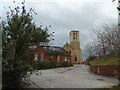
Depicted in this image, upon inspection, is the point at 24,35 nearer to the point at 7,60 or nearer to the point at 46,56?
the point at 7,60

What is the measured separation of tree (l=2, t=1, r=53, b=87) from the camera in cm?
958

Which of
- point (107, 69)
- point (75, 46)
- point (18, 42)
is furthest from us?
point (75, 46)

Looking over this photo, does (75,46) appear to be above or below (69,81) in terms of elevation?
above

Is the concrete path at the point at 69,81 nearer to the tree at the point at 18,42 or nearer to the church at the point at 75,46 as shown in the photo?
the tree at the point at 18,42

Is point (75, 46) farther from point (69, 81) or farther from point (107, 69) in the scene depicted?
point (69, 81)

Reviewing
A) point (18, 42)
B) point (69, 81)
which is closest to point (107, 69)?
point (69, 81)

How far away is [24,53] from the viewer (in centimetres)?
1071

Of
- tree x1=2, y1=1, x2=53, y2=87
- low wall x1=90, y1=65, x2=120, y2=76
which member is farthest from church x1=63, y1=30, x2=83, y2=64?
tree x1=2, y1=1, x2=53, y2=87

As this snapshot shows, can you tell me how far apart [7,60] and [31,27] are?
2595mm

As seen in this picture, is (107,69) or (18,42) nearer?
(18,42)

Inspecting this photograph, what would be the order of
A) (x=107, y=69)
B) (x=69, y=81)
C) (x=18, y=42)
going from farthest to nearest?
(x=107, y=69), (x=69, y=81), (x=18, y=42)

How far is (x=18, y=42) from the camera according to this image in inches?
409

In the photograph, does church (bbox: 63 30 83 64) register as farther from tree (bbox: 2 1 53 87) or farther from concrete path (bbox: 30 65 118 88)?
tree (bbox: 2 1 53 87)

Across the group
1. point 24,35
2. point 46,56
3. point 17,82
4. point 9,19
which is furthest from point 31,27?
point 46,56
